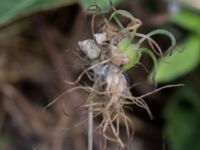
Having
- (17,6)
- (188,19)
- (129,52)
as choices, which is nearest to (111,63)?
(129,52)

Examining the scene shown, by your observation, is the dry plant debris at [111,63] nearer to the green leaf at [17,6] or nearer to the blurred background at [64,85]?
the green leaf at [17,6]

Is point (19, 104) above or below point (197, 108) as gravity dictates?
above

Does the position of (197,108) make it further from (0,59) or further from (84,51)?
(84,51)

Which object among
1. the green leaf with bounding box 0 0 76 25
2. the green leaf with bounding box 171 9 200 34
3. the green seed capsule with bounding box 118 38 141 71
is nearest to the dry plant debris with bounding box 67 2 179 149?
the green seed capsule with bounding box 118 38 141 71

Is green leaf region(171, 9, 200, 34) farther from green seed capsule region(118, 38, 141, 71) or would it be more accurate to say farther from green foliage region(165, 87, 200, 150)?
green seed capsule region(118, 38, 141, 71)

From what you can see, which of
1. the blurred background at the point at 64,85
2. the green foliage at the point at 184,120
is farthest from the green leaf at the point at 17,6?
the green foliage at the point at 184,120

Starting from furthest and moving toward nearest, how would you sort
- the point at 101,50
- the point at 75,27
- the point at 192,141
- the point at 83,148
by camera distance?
the point at 75,27 → the point at 83,148 → the point at 192,141 → the point at 101,50

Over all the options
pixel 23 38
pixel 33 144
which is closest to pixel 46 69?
pixel 23 38

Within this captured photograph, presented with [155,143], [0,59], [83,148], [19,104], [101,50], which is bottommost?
[155,143]
